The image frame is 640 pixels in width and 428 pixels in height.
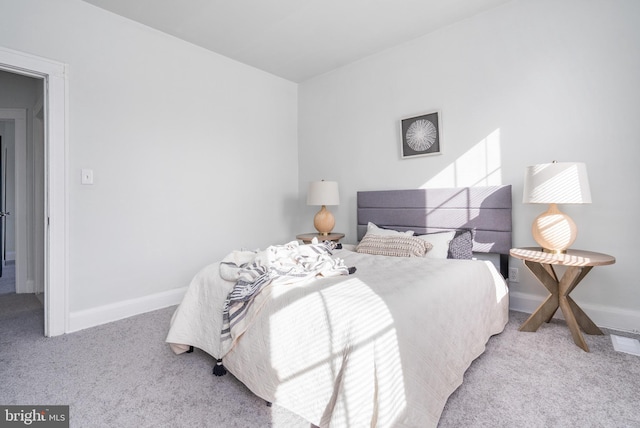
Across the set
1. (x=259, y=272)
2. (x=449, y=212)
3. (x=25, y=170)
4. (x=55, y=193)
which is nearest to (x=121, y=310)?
(x=55, y=193)

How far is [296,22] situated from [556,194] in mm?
2632

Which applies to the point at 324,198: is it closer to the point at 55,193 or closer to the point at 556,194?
the point at 556,194

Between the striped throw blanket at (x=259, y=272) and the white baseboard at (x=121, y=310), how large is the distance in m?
1.49

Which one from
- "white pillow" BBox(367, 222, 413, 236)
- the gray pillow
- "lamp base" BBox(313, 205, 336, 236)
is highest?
"lamp base" BBox(313, 205, 336, 236)

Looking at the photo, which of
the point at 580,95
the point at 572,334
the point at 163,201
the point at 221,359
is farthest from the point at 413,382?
the point at 163,201

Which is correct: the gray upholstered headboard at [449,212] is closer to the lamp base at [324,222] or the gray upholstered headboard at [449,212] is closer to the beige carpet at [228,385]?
the lamp base at [324,222]

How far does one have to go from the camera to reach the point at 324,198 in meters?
3.74

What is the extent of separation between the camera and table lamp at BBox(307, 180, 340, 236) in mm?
3746

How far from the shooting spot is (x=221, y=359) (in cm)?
186

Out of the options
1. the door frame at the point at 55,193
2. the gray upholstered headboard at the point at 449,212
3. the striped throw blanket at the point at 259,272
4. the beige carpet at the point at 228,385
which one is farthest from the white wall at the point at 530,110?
the door frame at the point at 55,193

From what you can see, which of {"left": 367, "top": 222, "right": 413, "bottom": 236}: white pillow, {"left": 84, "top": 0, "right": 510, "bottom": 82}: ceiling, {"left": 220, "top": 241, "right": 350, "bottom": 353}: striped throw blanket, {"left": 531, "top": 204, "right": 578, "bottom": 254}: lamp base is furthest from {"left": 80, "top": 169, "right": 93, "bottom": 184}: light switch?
{"left": 531, "top": 204, "right": 578, "bottom": 254}: lamp base

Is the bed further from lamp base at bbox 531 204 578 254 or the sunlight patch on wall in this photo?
the sunlight patch on wall

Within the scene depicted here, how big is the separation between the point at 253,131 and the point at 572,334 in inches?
144

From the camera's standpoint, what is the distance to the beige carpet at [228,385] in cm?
154
